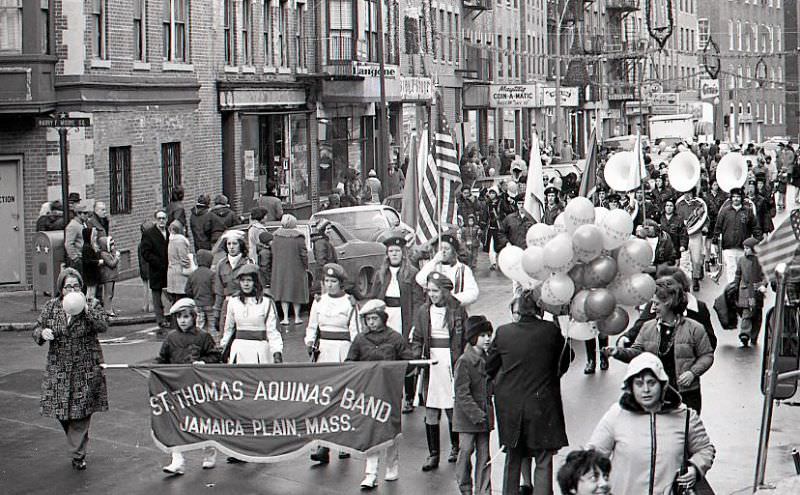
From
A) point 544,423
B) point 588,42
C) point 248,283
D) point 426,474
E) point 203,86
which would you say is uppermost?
point 588,42

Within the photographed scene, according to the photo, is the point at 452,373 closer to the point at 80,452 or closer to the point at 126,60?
the point at 80,452

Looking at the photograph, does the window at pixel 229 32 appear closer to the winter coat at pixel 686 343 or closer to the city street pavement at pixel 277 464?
the city street pavement at pixel 277 464

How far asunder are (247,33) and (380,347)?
2669 centimetres

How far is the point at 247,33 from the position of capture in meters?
37.4

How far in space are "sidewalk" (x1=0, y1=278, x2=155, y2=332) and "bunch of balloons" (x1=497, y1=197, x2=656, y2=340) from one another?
42.5ft

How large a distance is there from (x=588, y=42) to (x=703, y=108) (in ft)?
24.6

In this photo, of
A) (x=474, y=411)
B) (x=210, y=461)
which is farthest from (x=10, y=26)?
(x=474, y=411)


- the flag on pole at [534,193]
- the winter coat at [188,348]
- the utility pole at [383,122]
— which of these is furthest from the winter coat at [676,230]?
the utility pole at [383,122]

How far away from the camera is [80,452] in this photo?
12.4 metres

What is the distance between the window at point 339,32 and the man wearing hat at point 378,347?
32.2 metres

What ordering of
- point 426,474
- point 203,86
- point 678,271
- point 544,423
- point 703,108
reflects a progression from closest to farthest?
point 544,423 → point 678,271 → point 426,474 → point 203,86 → point 703,108

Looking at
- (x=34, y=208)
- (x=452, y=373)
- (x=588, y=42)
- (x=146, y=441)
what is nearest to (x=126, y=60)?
(x=34, y=208)

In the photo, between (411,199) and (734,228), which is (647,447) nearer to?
(411,199)

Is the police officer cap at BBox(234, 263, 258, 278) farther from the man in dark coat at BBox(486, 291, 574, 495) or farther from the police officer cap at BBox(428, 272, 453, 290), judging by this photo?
the man in dark coat at BBox(486, 291, 574, 495)
